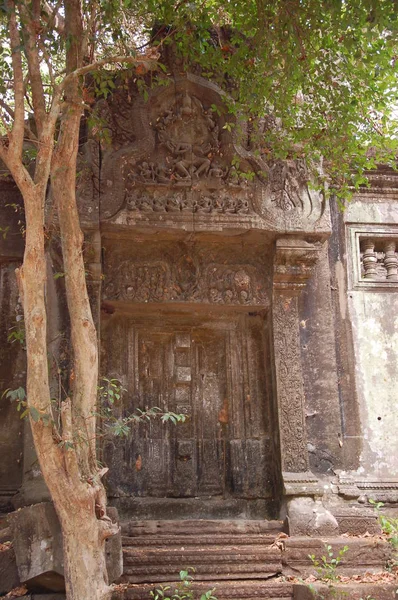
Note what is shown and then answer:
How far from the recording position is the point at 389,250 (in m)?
7.71

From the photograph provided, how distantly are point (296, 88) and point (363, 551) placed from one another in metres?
4.16

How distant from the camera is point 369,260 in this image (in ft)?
25.1

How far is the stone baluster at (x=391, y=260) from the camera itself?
7.62 metres

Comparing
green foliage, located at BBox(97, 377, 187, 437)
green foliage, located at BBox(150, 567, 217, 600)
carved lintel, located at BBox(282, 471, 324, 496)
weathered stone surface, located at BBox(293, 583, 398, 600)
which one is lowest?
weathered stone surface, located at BBox(293, 583, 398, 600)

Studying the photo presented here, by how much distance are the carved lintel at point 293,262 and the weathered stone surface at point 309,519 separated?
2.10 metres

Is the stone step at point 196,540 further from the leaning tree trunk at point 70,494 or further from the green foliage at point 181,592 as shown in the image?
the leaning tree trunk at point 70,494

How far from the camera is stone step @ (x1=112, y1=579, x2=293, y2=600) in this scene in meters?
5.35

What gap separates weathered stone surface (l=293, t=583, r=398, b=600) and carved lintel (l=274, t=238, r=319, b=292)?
289cm

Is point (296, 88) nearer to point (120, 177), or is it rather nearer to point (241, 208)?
point (241, 208)

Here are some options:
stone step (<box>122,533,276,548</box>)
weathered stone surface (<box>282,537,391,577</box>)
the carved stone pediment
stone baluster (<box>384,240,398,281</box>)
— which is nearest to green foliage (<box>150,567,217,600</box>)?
stone step (<box>122,533,276,548</box>)

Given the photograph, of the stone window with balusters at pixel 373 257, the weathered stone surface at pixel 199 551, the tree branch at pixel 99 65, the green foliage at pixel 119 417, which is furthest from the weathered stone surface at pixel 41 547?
the stone window with balusters at pixel 373 257

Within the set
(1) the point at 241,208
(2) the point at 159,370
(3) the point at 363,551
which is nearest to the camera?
(3) the point at 363,551

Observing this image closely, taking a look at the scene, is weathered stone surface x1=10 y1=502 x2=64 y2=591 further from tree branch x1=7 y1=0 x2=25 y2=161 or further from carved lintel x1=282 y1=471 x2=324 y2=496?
tree branch x1=7 y1=0 x2=25 y2=161

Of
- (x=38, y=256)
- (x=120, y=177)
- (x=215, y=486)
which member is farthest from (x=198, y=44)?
(x=215, y=486)
